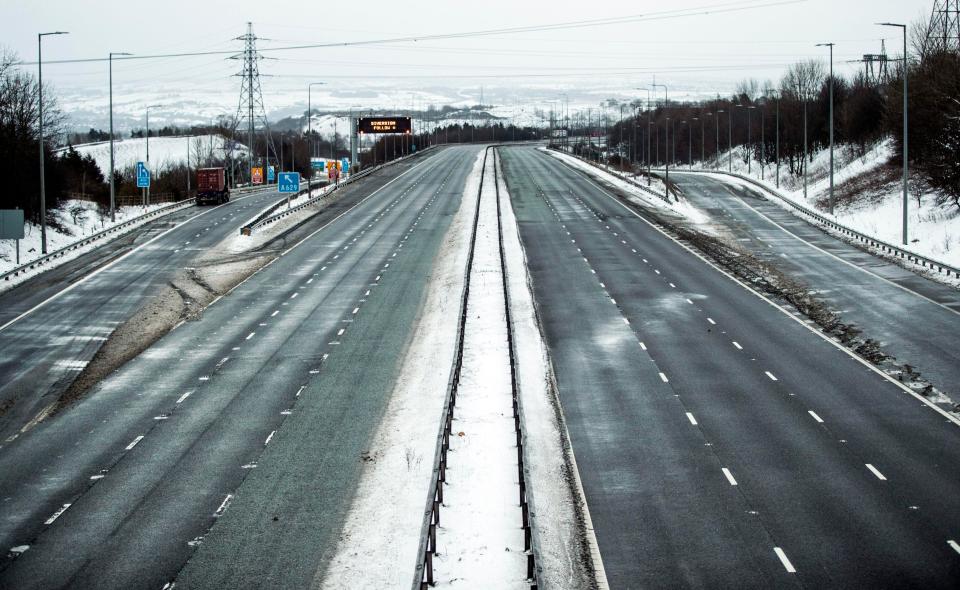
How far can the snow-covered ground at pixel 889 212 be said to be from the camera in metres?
55.6

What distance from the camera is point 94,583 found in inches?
649

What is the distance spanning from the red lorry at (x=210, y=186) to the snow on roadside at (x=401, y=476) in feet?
183

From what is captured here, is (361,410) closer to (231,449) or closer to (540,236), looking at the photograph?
(231,449)

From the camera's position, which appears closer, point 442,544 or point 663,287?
point 442,544

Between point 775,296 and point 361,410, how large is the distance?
73.3 ft

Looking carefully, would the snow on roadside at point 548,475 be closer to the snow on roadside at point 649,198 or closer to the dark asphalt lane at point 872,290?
the dark asphalt lane at point 872,290

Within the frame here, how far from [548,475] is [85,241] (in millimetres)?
48609

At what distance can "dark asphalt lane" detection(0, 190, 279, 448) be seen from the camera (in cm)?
3058

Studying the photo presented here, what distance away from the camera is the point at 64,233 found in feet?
229

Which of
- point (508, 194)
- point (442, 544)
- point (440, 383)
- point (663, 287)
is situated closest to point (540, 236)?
point (663, 287)

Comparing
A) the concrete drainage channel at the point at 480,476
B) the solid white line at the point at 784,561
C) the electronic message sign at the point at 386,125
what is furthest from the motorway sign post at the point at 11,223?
the electronic message sign at the point at 386,125

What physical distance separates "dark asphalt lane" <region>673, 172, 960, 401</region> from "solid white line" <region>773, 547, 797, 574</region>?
1314 centimetres

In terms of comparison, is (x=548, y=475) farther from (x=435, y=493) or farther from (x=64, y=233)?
(x=64, y=233)

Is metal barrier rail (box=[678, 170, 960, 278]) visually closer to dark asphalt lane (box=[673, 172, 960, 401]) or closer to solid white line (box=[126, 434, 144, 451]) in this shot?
dark asphalt lane (box=[673, 172, 960, 401])
